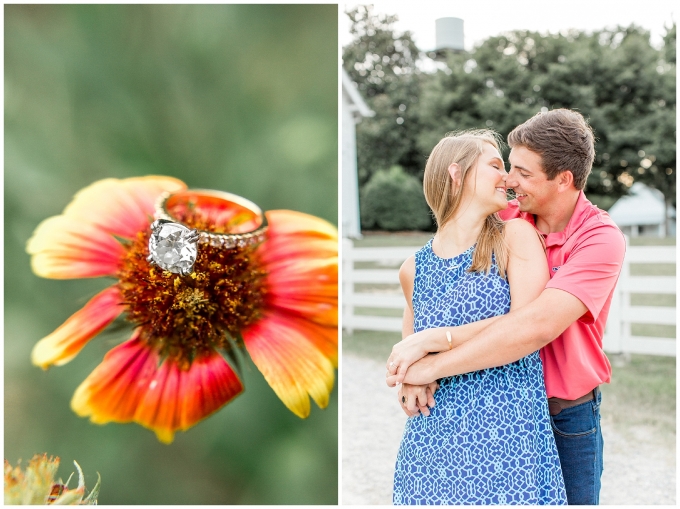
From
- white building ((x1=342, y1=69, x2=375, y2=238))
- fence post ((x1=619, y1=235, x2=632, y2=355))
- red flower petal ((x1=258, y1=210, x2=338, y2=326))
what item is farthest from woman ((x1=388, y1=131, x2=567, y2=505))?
white building ((x1=342, y1=69, x2=375, y2=238))

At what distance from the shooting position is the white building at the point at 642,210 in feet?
43.6

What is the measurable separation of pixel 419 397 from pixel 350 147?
806 cm

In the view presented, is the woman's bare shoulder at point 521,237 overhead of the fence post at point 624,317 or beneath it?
overhead

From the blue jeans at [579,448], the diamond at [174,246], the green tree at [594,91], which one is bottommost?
the blue jeans at [579,448]

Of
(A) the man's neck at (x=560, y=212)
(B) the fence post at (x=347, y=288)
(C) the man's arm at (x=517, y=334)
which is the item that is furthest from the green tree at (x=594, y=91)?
(C) the man's arm at (x=517, y=334)

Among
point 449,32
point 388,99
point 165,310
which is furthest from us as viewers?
point 388,99

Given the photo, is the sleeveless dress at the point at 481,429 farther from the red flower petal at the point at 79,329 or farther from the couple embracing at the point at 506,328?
the red flower petal at the point at 79,329

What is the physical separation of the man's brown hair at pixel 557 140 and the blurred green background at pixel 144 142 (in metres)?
0.41

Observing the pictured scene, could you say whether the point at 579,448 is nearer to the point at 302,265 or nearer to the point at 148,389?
the point at 302,265

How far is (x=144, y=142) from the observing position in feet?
4.09

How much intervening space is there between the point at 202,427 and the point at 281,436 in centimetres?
17

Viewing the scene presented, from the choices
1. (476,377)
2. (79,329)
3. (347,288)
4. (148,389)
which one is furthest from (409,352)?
(347,288)

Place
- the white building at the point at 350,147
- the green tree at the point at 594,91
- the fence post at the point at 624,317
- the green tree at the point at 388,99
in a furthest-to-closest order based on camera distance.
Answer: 1. the green tree at the point at 388,99
2. the green tree at the point at 594,91
3. the white building at the point at 350,147
4. the fence post at the point at 624,317

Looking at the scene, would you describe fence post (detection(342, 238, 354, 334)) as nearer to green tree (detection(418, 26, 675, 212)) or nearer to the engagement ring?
the engagement ring
